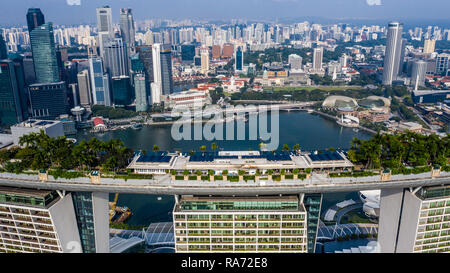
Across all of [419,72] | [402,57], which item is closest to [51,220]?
[419,72]

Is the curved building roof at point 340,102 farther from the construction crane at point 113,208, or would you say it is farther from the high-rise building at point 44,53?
the high-rise building at point 44,53

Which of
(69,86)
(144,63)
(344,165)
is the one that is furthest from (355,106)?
(69,86)

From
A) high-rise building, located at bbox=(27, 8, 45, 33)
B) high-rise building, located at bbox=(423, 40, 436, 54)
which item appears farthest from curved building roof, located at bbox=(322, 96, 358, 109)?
high-rise building, located at bbox=(423, 40, 436, 54)

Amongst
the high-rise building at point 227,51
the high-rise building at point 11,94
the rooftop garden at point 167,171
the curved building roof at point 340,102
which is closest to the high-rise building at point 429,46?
the high-rise building at point 227,51

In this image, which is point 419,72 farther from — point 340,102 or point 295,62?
point 295,62

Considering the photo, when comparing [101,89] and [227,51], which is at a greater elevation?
[227,51]

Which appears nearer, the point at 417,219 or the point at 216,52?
the point at 417,219

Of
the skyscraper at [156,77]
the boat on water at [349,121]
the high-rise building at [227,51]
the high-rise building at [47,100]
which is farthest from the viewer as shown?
the high-rise building at [227,51]
